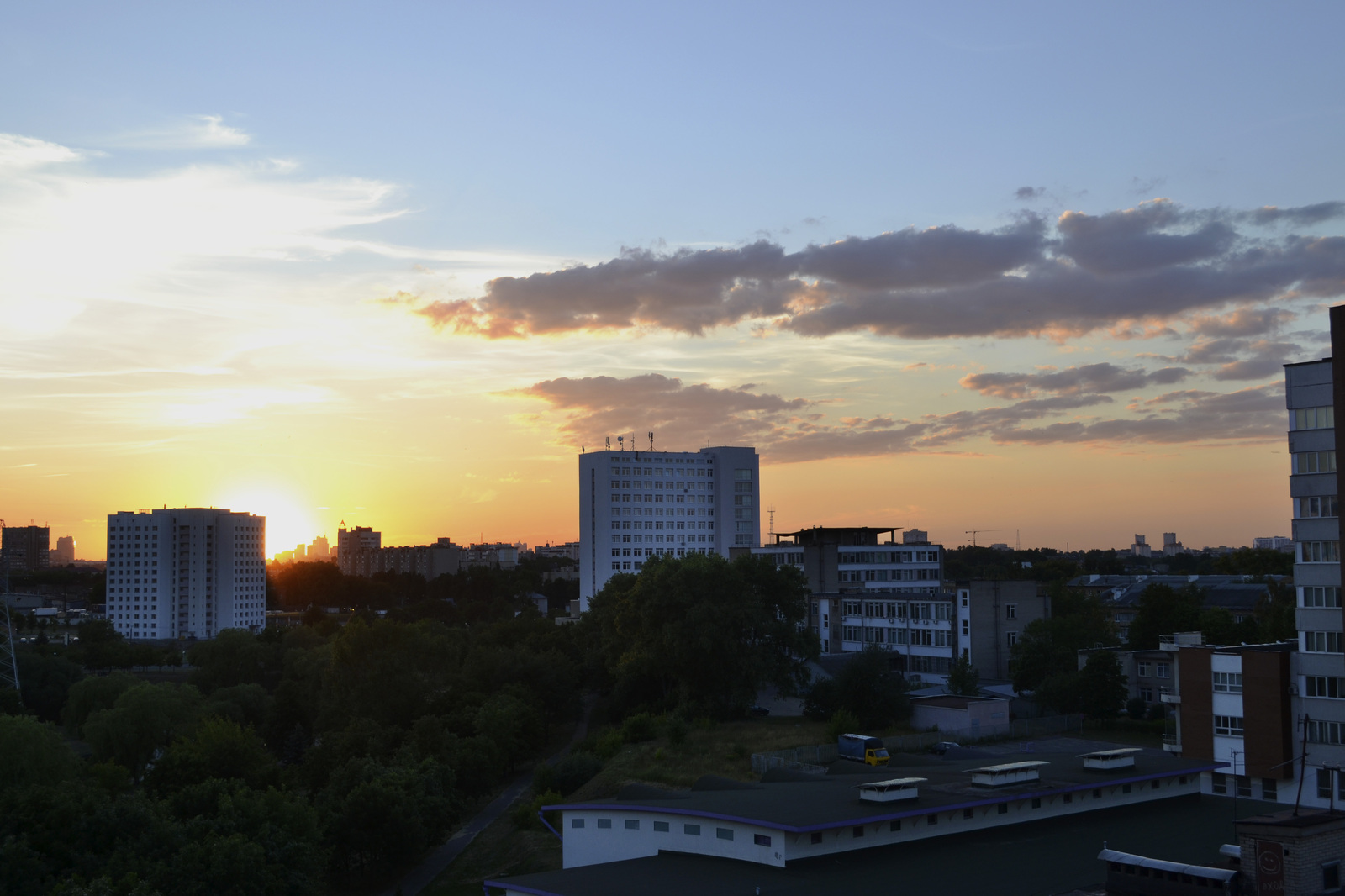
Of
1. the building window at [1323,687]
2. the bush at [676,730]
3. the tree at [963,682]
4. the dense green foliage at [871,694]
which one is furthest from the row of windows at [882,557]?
the building window at [1323,687]

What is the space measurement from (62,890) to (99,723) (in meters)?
48.8

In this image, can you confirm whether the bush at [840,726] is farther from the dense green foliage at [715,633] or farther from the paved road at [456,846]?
the paved road at [456,846]

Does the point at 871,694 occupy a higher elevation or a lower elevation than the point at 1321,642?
lower

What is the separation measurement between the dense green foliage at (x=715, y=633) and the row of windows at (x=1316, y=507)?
Result: 1356 inches

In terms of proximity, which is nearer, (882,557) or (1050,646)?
(1050,646)

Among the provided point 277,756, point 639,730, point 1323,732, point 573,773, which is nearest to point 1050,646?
point 1323,732

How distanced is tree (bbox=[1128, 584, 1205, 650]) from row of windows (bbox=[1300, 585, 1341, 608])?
1572 inches

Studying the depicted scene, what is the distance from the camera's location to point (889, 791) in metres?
34.6

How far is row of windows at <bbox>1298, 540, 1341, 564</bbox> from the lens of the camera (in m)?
47.6

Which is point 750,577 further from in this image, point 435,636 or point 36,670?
point 36,670

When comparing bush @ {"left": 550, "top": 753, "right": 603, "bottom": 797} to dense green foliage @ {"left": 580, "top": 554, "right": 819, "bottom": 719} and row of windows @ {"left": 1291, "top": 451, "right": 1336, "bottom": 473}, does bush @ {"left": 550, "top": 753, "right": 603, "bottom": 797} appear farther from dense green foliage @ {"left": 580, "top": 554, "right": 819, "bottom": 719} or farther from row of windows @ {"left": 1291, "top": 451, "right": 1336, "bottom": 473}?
row of windows @ {"left": 1291, "top": 451, "right": 1336, "bottom": 473}

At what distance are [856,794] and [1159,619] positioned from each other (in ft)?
207

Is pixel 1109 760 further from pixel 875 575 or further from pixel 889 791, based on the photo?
pixel 875 575

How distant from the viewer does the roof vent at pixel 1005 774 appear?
123ft
